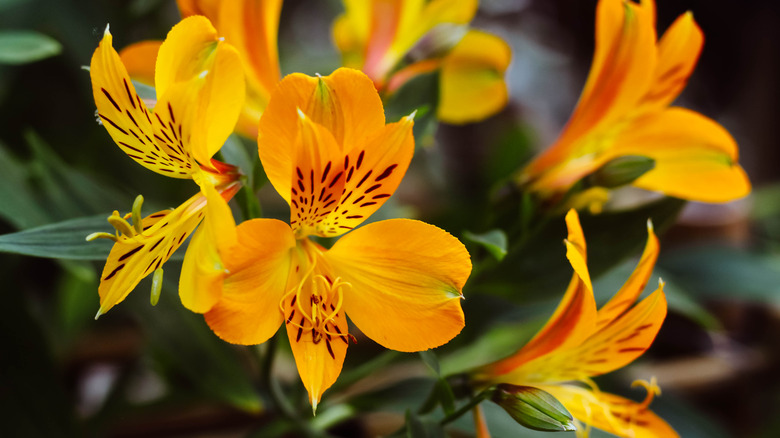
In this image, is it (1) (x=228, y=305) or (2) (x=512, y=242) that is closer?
(1) (x=228, y=305)

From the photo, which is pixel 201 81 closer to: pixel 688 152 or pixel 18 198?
pixel 18 198

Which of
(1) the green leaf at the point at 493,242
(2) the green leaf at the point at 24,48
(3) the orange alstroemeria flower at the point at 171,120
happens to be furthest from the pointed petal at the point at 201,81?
(2) the green leaf at the point at 24,48

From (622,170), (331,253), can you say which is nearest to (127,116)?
(331,253)

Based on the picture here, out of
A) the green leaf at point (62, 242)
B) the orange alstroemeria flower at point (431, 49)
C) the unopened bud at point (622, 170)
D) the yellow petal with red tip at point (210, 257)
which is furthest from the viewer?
the orange alstroemeria flower at point (431, 49)

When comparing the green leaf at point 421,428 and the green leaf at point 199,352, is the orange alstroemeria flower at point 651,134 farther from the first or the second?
the green leaf at point 199,352

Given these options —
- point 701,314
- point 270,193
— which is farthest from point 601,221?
point 270,193

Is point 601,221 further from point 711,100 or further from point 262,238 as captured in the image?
point 711,100

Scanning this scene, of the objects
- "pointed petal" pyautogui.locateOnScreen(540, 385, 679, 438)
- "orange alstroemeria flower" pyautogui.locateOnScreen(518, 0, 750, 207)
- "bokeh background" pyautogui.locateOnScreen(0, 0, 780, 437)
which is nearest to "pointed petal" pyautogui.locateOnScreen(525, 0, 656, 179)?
"orange alstroemeria flower" pyautogui.locateOnScreen(518, 0, 750, 207)
